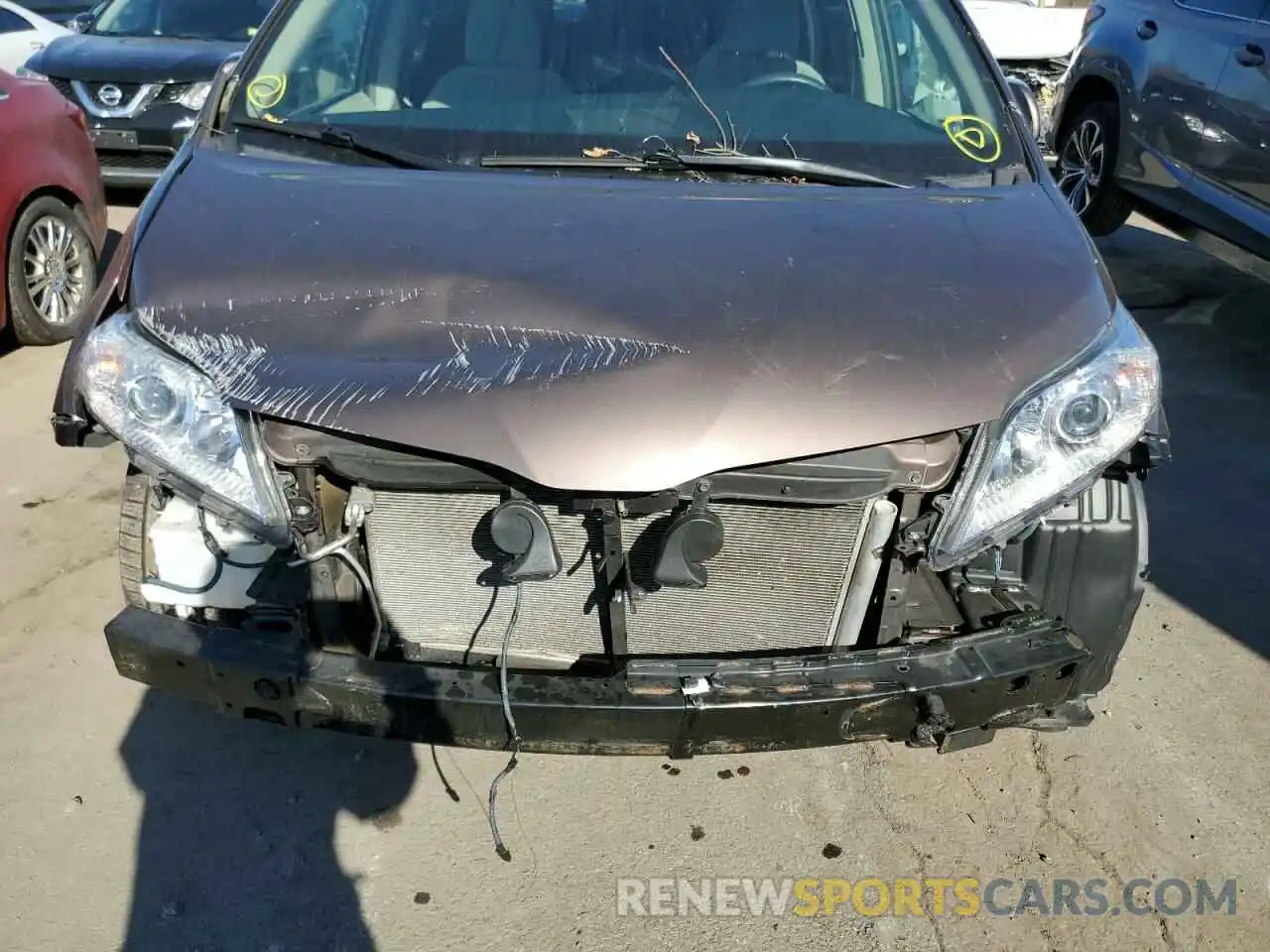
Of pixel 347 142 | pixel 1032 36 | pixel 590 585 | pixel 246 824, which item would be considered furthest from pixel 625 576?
pixel 1032 36

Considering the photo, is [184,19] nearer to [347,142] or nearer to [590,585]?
[347,142]

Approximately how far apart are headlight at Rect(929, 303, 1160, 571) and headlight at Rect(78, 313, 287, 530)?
4.11 feet

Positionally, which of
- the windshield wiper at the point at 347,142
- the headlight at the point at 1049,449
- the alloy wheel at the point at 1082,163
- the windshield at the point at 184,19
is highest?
the windshield wiper at the point at 347,142

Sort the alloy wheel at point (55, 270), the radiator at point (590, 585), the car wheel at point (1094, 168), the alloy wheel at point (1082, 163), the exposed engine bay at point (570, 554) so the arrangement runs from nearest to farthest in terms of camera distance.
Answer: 1. the exposed engine bay at point (570, 554)
2. the radiator at point (590, 585)
3. the alloy wheel at point (55, 270)
4. the car wheel at point (1094, 168)
5. the alloy wheel at point (1082, 163)

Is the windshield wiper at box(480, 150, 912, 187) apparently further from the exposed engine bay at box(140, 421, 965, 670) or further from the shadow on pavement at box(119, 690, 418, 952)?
the shadow on pavement at box(119, 690, 418, 952)

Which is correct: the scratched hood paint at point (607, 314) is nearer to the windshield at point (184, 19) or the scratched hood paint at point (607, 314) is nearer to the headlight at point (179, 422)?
the headlight at point (179, 422)

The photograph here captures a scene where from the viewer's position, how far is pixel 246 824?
96.8 inches

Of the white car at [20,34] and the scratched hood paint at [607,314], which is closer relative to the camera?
the scratched hood paint at [607,314]

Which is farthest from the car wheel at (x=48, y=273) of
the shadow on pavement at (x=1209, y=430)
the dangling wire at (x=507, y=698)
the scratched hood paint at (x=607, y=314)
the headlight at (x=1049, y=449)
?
the shadow on pavement at (x=1209, y=430)

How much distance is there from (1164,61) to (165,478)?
18.6 ft

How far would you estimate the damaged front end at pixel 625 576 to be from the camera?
192cm

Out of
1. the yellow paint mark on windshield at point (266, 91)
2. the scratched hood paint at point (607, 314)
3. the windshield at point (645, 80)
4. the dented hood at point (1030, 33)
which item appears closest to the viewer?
the scratched hood paint at point (607, 314)
